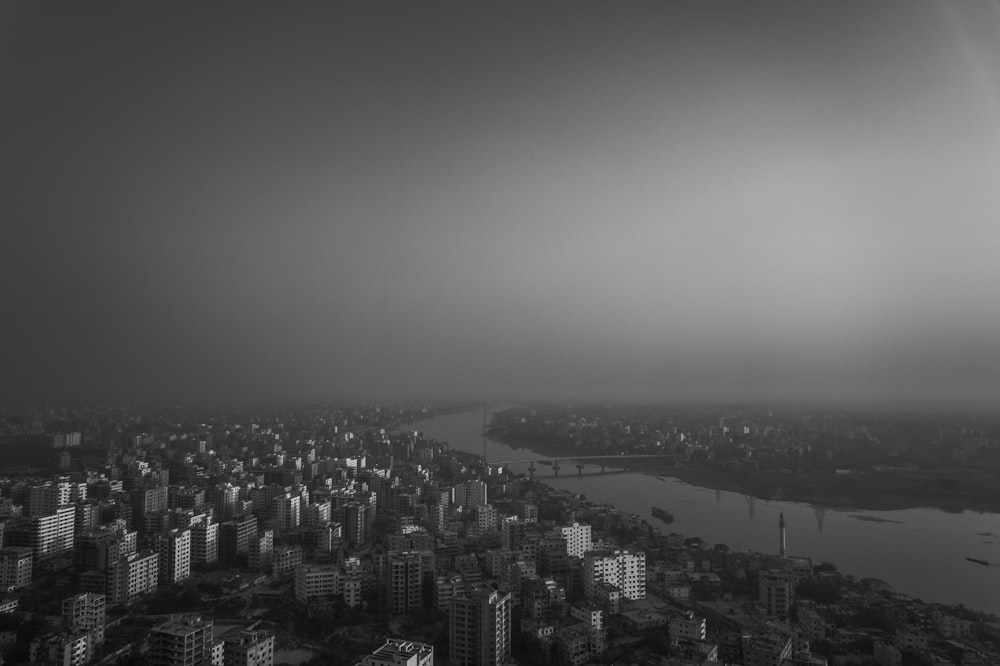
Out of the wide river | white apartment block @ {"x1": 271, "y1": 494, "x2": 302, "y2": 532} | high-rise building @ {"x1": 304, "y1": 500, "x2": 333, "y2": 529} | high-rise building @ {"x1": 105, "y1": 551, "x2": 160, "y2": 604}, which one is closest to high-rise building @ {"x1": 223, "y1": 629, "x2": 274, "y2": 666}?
high-rise building @ {"x1": 105, "y1": 551, "x2": 160, "y2": 604}

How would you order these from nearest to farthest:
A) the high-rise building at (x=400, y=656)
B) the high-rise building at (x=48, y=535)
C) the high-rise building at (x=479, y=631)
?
the high-rise building at (x=400, y=656) → the high-rise building at (x=479, y=631) → the high-rise building at (x=48, y=535)

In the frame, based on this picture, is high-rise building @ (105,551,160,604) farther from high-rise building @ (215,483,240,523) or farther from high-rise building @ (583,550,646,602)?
high-rise building @ (583,550,646,602)

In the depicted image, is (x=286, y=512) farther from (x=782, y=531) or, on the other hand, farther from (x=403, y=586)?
(x=782, y=531)

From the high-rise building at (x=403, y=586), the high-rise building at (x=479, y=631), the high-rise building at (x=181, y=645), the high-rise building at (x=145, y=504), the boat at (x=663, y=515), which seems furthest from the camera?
the boat at (x=663, y=515)

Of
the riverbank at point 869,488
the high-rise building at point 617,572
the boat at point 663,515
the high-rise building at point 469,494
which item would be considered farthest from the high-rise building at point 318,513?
the riverbank at point 869,488

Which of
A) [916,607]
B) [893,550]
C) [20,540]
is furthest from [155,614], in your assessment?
[893,550]

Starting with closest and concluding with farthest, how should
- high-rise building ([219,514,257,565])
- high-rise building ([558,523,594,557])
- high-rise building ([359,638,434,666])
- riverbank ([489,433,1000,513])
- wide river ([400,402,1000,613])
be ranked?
1. high-rise building ([359,638,434,666])
2. wide river ([400,402,1000,613])
3. high-rise building ([219,514,257,565])
4. high-rise building ([558,523,594,557])
5. riverbank ([489,433,1000,513])

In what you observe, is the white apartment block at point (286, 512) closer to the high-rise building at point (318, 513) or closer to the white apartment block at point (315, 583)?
the high-rise building at point (318, 513)
